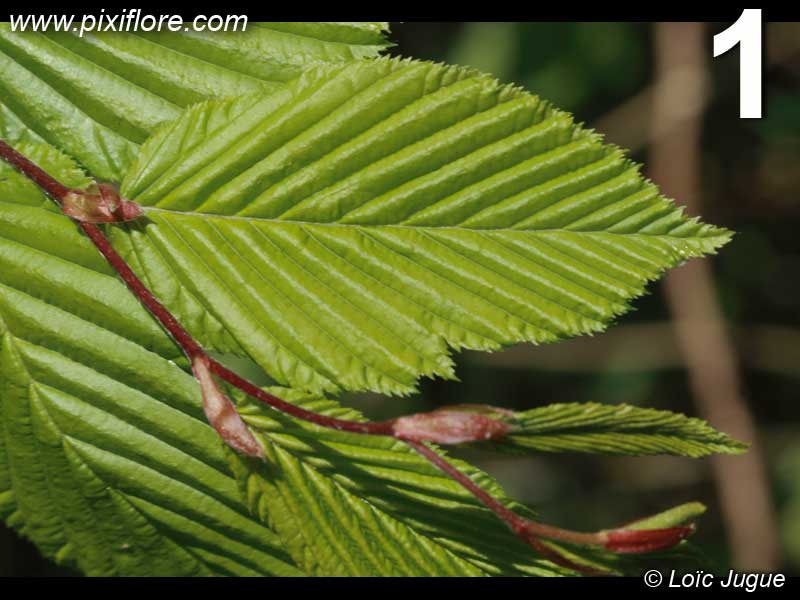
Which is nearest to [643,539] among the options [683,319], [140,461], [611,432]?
[611,432]

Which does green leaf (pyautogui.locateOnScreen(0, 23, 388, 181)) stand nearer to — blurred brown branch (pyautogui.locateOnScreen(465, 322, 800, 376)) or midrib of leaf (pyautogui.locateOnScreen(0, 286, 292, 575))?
midrib of leaf (pyautogui.locateOnScreen(0, 286, 292, 575))

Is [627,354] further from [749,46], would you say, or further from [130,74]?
[130,74]

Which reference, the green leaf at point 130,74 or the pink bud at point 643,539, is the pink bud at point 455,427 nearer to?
the pink bud at point 643,539

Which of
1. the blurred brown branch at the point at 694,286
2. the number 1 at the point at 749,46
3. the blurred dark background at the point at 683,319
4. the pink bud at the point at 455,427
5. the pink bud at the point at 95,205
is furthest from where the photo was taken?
the blurred brown branch at the point at 694,286

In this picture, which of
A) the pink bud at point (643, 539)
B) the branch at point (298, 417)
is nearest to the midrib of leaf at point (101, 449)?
the branch at point (298, 417)

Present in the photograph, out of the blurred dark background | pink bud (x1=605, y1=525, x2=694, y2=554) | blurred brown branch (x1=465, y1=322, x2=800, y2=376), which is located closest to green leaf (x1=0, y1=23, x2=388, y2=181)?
pink bud (x1=605, y1=525, x2=694, y2=554)

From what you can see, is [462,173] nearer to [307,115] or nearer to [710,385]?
[307,115]
